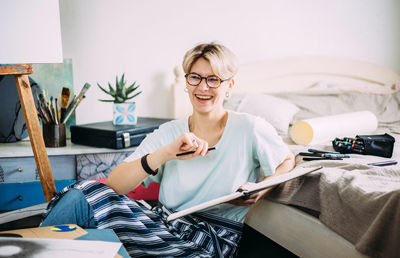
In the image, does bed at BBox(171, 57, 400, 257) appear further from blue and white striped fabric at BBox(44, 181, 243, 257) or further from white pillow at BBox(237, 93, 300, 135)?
blue and white striped fabric at BBox(44, 181, 243, 257)

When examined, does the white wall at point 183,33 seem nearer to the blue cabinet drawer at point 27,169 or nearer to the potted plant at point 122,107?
the potted plant at point 122,107

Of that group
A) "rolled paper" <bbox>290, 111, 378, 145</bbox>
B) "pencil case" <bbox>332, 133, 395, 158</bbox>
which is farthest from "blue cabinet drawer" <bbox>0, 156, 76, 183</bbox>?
"pencil case" <bbox>332, 133, 395, 158</bbox>

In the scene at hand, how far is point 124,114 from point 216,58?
889mm

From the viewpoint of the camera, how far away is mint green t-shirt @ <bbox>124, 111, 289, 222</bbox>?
1169 millimetres

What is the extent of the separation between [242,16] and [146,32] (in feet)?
2.52

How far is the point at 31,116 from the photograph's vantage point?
1273 millimetres

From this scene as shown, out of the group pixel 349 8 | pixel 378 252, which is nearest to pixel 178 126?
pixel 378 252

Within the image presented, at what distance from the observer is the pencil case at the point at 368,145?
1.31 metres

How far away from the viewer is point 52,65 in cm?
200

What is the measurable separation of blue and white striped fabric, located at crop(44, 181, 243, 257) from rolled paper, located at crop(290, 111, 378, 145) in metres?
0.73

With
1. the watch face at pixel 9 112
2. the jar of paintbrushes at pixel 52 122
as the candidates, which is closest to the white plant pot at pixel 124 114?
the jar of paintbrushes at pixel 52 122

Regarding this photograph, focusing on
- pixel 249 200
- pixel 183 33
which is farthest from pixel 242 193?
pixel 183 33

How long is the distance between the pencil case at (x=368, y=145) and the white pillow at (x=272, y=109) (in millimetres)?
608

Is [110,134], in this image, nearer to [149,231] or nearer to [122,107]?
[122,107]
